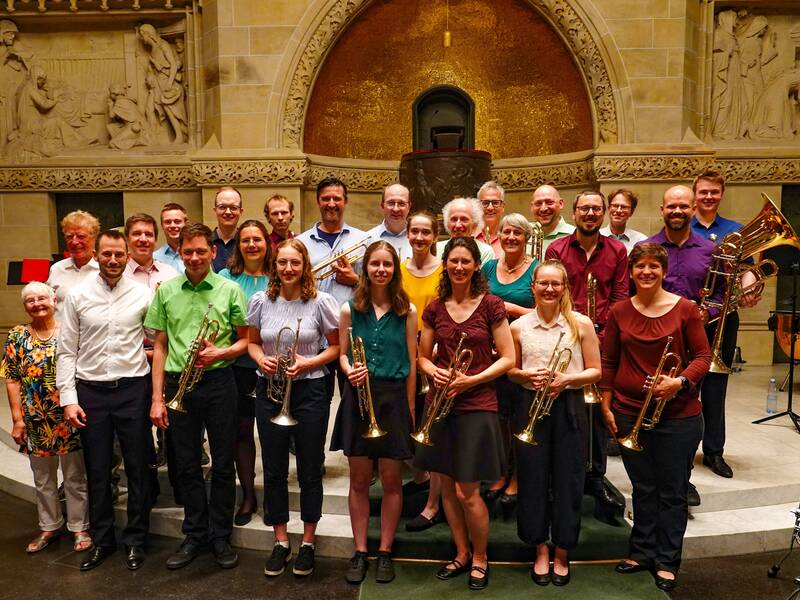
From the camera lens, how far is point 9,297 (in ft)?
31.8

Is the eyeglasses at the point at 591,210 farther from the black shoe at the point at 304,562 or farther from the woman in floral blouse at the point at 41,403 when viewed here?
the woman in floral blouse at the point at 41,403

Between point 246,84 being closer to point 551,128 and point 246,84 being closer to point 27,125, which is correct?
point 27,125

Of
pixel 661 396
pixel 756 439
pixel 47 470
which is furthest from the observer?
pixel 756 439

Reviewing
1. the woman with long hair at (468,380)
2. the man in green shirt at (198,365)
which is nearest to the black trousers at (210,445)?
the man in green shirt at (198,365)

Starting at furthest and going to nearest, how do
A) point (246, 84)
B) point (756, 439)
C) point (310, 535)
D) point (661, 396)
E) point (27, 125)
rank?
point (27, 125) < point (246, 84) < point (756, 439) < point (310, 535) < point (661, 396)

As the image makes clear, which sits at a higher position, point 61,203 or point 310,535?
point 61,203

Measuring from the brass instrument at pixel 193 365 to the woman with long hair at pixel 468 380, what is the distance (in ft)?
4.19

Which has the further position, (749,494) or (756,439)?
(756,439)

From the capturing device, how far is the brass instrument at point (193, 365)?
3.80 m

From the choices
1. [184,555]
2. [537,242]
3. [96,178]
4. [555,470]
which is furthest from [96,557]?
[96,178]

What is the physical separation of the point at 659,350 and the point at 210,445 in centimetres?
272

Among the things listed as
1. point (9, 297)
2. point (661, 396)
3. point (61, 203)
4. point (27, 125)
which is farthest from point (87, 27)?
point (661, 396)

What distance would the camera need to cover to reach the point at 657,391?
3.53m

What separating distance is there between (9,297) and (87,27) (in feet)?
13.8
